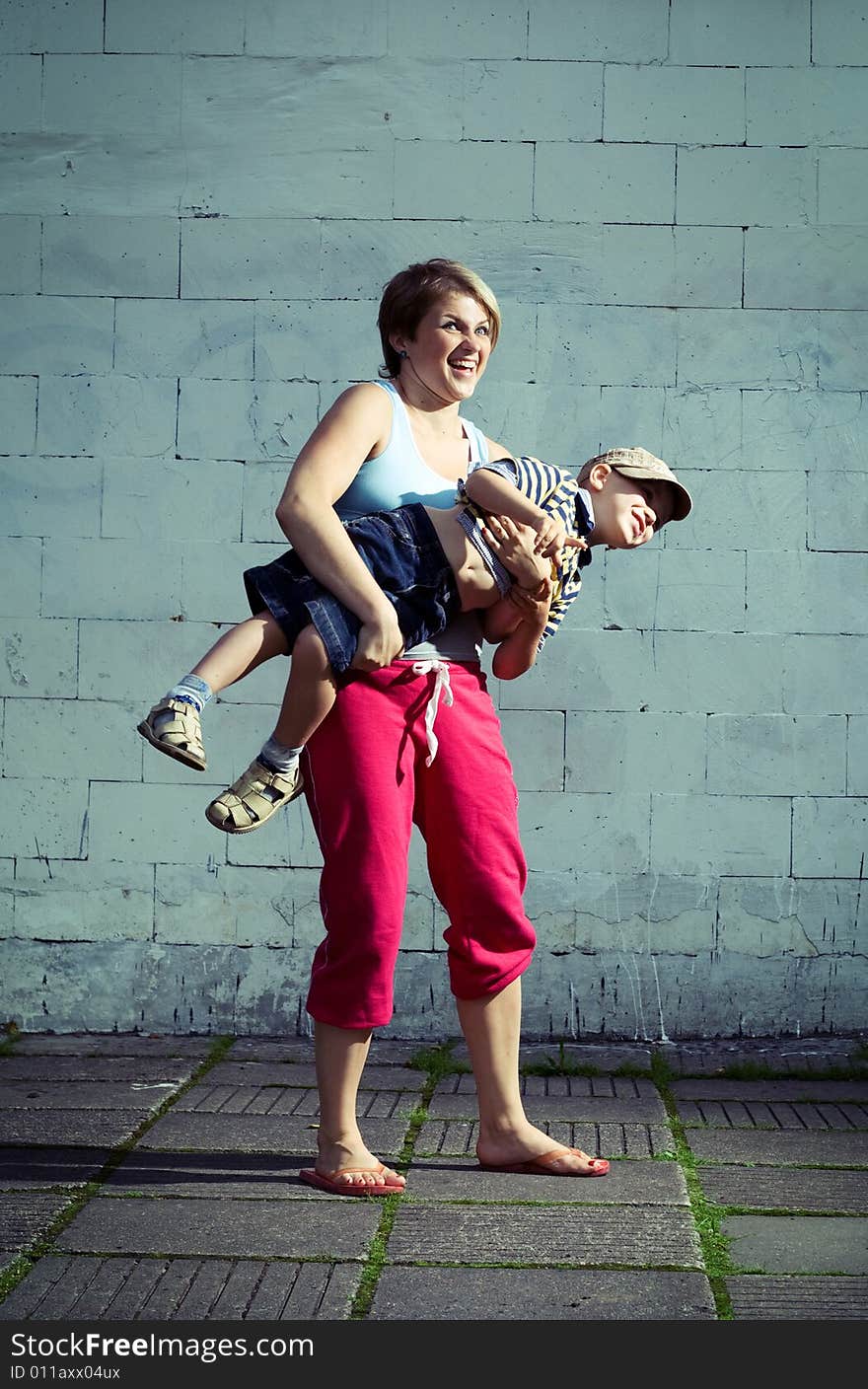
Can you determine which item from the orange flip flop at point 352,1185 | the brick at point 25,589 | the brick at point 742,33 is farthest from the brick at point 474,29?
the orange flip flop at point 352,1185

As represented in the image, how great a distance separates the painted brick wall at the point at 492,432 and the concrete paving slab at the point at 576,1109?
2.31 ft

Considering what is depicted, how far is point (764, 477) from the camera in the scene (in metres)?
4.29

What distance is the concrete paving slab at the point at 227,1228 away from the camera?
7.76 ft

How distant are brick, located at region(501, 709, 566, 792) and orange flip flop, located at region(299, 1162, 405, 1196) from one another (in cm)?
172

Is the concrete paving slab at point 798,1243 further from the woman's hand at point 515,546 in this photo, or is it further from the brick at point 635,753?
the brick at point 635,753

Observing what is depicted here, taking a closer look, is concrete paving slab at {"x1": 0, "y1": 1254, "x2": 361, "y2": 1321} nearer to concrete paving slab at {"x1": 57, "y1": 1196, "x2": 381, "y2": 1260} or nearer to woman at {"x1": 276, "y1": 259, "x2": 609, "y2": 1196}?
concrete paving slab at {"x1": 57, "y1": 1196, "x2": 381, "y2": 1260}

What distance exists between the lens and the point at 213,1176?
9.31ft

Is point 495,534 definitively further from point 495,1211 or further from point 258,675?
point 258,675

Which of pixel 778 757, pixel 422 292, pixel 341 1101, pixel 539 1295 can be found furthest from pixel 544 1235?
pixel 778 757

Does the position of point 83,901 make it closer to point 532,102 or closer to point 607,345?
point 607,345

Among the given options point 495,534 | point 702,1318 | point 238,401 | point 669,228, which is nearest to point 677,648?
point 669,228

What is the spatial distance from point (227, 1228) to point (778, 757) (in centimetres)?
239

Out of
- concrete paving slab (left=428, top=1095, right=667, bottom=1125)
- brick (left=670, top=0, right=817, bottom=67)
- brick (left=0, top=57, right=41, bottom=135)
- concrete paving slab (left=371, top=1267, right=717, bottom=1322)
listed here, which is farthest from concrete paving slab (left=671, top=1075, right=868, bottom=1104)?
brick (left=0, top=57, right=41, bottom=135)

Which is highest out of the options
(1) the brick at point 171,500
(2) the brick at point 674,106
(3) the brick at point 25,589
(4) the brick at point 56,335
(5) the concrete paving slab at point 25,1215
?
(2) the brick at point 674,106
